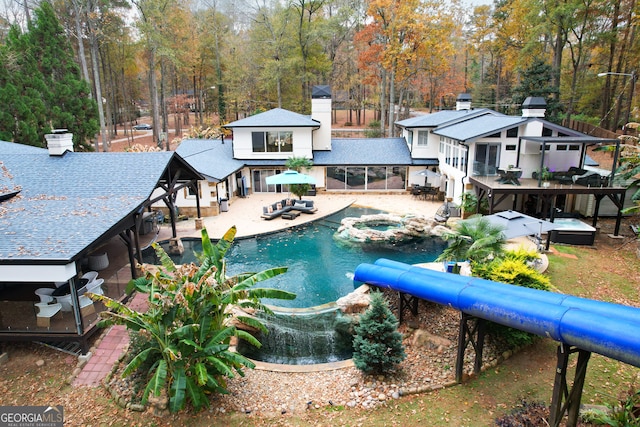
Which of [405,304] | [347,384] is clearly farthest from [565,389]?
[405,304]

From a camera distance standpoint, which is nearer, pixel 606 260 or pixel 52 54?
pixel 606 260

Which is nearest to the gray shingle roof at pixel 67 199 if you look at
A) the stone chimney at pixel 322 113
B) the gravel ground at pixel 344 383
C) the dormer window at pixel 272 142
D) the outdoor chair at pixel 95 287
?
the outdoor chair at pixel 95 287

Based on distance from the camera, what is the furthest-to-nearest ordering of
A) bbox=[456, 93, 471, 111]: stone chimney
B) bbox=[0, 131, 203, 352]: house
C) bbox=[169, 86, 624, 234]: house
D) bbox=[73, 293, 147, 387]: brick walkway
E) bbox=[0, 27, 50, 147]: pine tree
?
bbox=[456, 93, 471, 111]: stone chimney
bbox=[0, 27, 50, 147]: pine tree
bbox=[169, 86, 624, 234]: house
bbox=[0, 131, 203, 352]: house
bbox=[73, 293, 147, 387]: brick walkway

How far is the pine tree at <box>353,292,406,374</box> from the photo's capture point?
360 inches

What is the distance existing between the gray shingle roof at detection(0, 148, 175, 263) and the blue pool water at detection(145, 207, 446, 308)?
4.11m

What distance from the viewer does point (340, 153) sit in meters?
30.3

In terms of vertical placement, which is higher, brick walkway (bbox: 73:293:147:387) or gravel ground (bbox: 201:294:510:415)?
brick walkway (bbox: 73:293:147:387)

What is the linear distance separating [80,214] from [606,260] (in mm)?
18506

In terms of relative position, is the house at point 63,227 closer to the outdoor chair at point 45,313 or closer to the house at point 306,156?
the outdoor chair at point 45,313

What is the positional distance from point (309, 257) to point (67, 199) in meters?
9.34

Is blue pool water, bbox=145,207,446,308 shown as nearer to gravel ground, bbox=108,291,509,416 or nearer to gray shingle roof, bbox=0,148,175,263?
gravel ground, bbox=108,291,509,416

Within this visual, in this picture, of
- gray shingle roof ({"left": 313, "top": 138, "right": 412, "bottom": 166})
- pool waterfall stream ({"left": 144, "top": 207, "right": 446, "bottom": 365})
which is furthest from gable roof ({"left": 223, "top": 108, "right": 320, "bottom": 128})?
pool waterfall stream ({"left": 144, "top": 207, "right": 446, "bottom": 365})

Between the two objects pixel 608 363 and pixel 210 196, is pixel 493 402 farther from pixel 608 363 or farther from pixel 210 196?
pixel 210 196

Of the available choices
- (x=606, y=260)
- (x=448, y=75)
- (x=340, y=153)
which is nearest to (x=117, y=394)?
(x=606, y=260)
